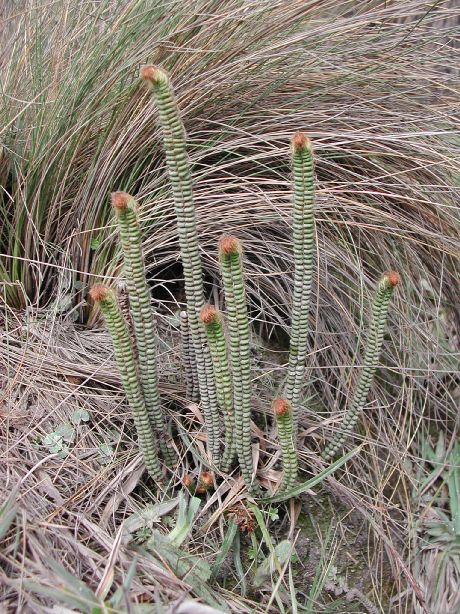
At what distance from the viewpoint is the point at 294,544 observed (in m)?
1.36

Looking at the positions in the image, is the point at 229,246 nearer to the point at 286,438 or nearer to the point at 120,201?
the point at 120,201

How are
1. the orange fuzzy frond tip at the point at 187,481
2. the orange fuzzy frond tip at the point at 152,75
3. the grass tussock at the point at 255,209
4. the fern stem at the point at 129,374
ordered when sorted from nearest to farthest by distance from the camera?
the orange fuzzy frond tip at the point at 152,75 < the fern stem at the point at 129,374 < the orange fuzzy frond tip at the point at 187,481 < the grass tussock at the point at 255,209

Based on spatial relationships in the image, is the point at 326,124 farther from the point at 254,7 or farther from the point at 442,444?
the point at 442,444

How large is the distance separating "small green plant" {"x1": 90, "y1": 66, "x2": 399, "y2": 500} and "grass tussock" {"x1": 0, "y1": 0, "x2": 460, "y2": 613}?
0.09 meters

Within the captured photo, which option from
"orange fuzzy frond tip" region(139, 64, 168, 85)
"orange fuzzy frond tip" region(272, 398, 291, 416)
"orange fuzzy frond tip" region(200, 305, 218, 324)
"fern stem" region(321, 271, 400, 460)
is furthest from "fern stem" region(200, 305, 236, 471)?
"orange fuzzy frond tip" region(139, 64, 168, 85)

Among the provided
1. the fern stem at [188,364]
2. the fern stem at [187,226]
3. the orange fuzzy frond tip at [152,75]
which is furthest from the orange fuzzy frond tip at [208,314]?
the orange fuzzy frond tip at [152,75]

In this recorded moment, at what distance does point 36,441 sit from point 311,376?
0.60 metres

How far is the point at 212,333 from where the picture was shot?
1150 mm

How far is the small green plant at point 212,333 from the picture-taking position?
1.11 metres

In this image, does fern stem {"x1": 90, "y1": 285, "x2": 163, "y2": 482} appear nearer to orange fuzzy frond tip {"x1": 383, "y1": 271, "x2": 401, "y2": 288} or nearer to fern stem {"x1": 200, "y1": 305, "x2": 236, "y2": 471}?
fern stem {"x1": 200, "y1": 305, "x2": 236, "y2": 471}

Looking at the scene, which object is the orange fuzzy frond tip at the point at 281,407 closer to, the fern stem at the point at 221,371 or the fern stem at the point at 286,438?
the fern stem at the point at 286,438

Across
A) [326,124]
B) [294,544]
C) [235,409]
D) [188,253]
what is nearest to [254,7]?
[326,124]

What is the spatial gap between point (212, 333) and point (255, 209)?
0.50 metres

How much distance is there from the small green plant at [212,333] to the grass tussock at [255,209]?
9cm
